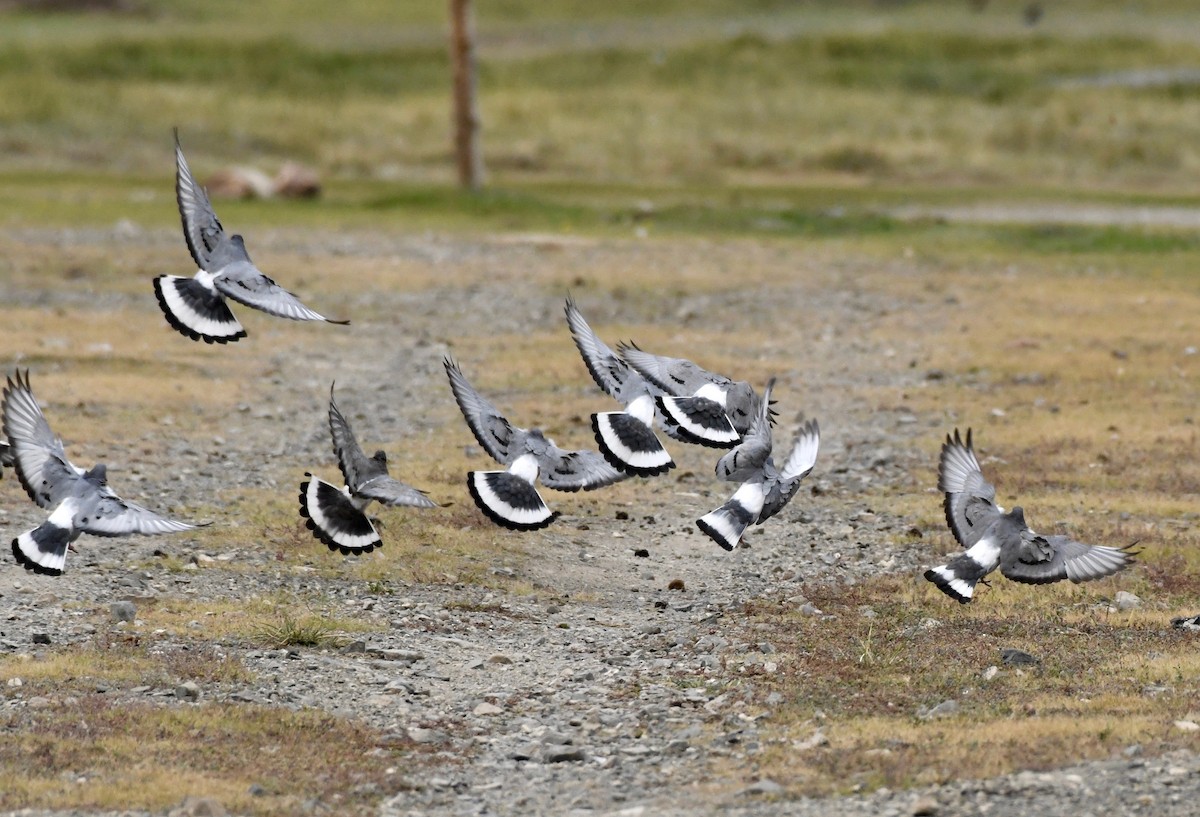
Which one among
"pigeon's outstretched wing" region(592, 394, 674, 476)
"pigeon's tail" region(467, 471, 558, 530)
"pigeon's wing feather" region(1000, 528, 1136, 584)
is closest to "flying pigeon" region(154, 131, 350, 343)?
"pigeon's tail" region(467, 471, 558, 530)

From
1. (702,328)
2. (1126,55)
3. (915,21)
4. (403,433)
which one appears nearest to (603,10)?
(915,21)

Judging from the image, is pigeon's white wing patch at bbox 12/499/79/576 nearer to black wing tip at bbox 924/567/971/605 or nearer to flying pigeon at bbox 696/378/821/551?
flying pigeon at bbox 696/378/821/551

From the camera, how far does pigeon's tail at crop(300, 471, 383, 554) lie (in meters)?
11.5

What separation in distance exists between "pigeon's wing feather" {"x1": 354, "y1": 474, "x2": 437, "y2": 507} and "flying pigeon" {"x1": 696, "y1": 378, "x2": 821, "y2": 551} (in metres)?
1.73

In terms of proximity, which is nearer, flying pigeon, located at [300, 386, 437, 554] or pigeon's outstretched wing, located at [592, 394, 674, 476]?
pigeon's outstretched wing, located at [592, 394, 674, 476]

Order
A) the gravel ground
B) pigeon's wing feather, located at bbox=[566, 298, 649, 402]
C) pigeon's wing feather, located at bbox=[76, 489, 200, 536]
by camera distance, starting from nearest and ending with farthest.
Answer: the gravel ground < pigeon's wing feather, located at bbox=[76, 489, 200, 536] < pigeon's wing feather, located at bbox=[566, 298, 649, 402]

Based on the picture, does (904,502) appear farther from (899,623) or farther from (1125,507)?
(899,623)

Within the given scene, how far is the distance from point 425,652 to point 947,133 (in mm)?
41320

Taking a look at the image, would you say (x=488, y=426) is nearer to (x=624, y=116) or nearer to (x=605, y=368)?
(x=605, y=368)

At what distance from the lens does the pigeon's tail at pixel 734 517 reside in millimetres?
10938

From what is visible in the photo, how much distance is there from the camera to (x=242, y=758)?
9352 mm

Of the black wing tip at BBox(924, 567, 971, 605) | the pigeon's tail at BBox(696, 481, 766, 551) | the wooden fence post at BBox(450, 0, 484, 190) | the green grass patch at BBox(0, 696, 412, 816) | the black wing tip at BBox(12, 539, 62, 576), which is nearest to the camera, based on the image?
the green grass patch at BBox(0, 696, 412, 816)

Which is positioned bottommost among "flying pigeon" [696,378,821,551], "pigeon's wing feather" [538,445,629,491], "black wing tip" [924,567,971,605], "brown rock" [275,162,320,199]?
"brown rock" [275,162,320,199]

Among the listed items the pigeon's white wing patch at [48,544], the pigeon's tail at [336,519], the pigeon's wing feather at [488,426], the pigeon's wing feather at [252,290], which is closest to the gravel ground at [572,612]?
the pigeon's tail at [336,519]
